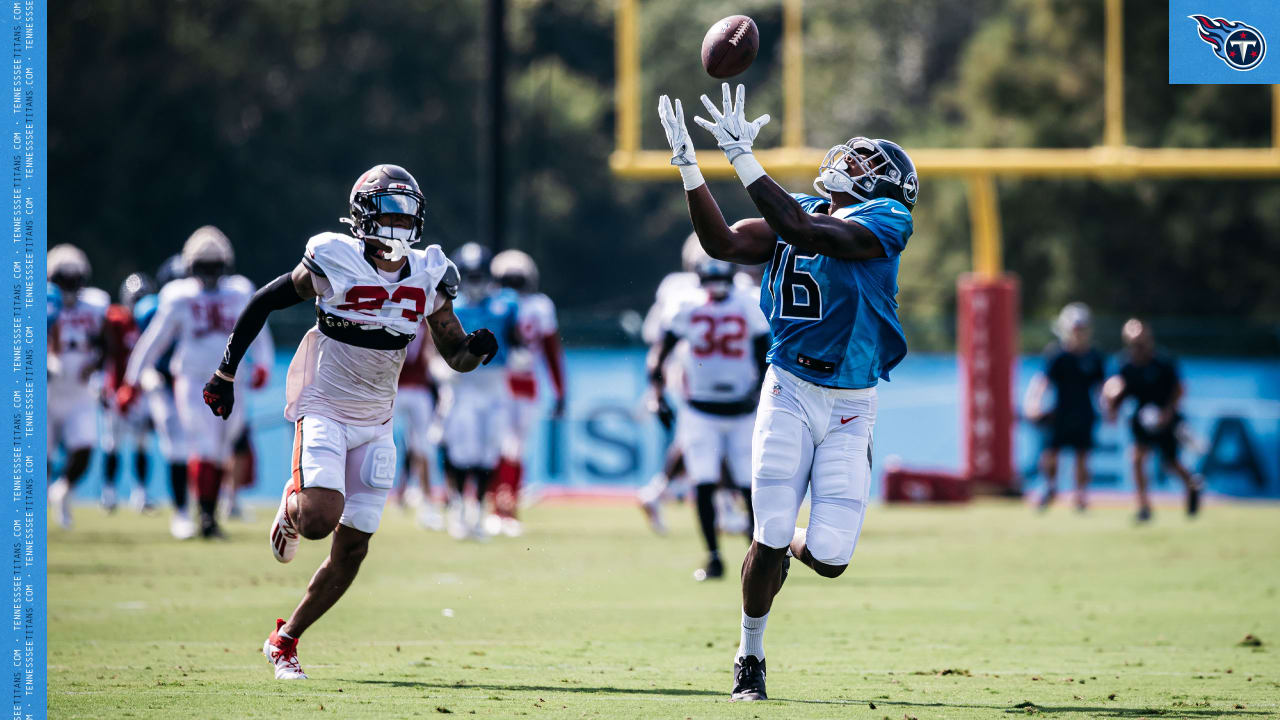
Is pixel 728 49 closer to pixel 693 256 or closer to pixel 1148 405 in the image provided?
pixel 693 256

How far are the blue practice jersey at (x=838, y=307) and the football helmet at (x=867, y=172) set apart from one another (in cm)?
11

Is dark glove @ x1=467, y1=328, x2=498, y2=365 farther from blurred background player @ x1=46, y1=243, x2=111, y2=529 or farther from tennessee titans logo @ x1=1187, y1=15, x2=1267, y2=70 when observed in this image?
blurred background player @ x1=46, y1=243, x2=111, y2=529

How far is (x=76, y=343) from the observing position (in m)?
14.4

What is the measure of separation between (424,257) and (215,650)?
230 centimetres

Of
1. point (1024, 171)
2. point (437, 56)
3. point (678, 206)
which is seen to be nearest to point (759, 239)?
point (1024, 171)

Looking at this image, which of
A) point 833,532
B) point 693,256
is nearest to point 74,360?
point 693,256

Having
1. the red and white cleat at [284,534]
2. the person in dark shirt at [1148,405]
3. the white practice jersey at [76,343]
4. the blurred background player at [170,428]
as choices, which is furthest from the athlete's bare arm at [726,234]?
the person in dark shirt at [1148,405]

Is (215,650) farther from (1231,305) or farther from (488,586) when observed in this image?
(1231,305)

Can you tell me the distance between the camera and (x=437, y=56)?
45469 mm

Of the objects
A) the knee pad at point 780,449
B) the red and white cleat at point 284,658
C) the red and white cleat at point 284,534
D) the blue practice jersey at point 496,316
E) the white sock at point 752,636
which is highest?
the blue practice jersey at point 496,316

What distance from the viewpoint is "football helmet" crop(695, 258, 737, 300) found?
453 inches

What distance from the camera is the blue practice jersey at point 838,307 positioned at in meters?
6.41

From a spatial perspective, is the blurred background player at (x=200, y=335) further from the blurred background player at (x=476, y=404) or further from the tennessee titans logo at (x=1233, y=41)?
the tennessee titans logo at (x=1233, y=41)

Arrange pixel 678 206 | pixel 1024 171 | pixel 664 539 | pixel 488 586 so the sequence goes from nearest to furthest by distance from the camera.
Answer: pixel 488 586 → pixel 664 539 → pixel 1024 171 → pixel 678 206
